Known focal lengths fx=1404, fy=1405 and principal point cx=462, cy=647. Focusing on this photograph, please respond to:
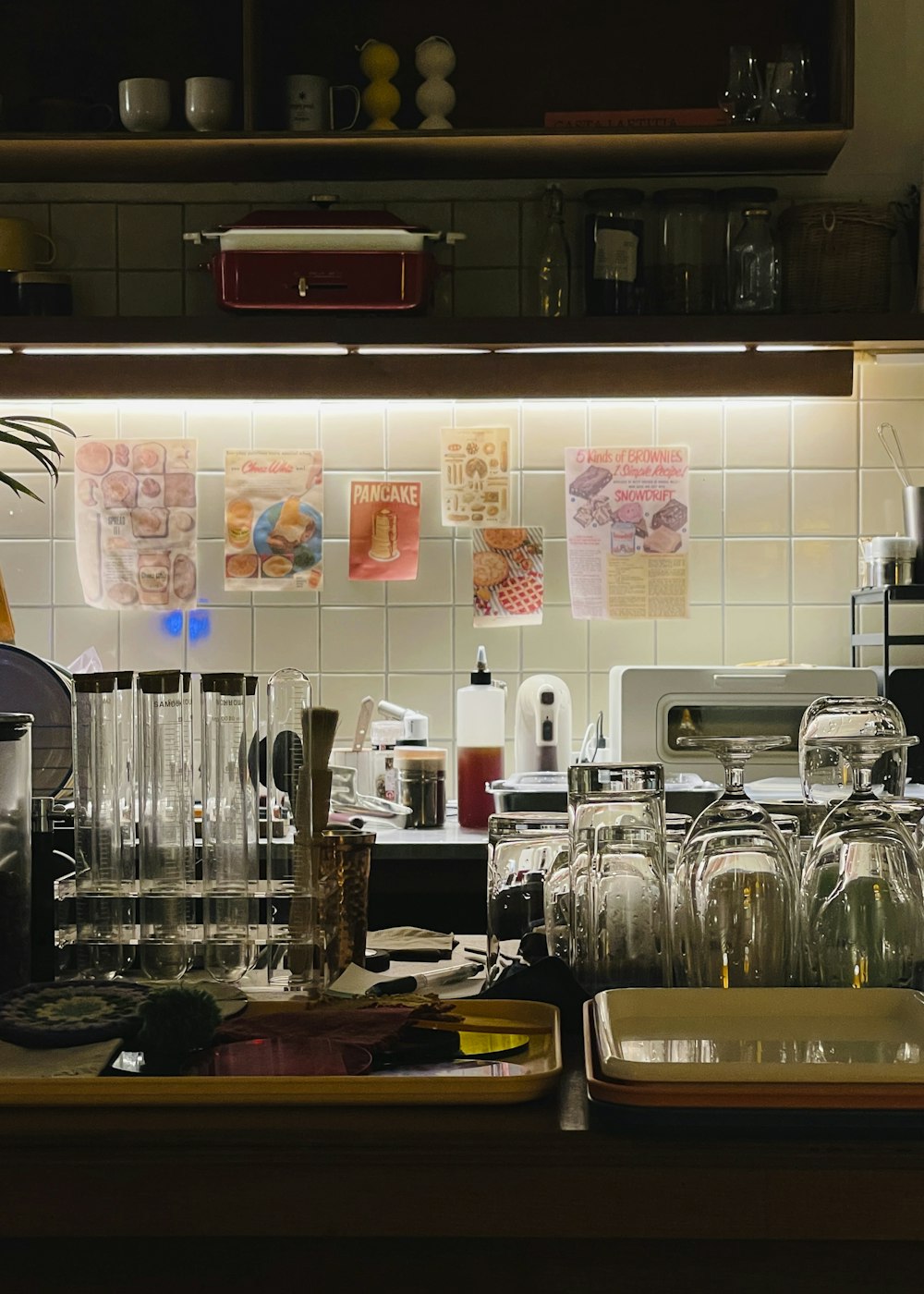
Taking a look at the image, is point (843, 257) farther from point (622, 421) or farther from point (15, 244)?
point (15, 244)

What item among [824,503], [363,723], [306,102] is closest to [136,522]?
[363,723]

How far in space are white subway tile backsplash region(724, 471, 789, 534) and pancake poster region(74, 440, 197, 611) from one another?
44.9 inches

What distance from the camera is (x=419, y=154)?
2723 millimetres

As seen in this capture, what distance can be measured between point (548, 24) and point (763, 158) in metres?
0.53

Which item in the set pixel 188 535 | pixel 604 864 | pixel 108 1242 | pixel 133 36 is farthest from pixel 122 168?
pixel 108 1242

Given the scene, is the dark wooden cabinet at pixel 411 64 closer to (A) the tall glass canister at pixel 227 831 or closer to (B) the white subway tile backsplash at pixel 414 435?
(B) the white subway tile backsplash at pixel 414 435

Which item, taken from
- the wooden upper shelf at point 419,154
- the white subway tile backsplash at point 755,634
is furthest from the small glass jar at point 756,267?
the white subway tile backsplash at point 755,634

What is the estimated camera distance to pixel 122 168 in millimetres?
2832

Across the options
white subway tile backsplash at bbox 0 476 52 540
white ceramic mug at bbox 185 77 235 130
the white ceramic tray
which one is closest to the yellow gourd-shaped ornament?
white ceramic mug at bbox 185 77 235 130

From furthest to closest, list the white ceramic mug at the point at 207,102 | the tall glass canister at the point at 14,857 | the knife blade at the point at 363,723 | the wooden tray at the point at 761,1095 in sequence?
the knife blade at the point at 363,723
the white ceramic mug at the point at 207,102
the tall glass canister at the point at 14,857
the wooden tray at the point at 761,1095

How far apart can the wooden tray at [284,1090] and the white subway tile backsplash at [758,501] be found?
2.11 m

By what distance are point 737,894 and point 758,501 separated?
6.38 feet

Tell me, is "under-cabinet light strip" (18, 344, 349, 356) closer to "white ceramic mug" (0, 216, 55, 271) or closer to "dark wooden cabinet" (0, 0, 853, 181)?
"white ceramic mug" (0, 216, 55, 271)

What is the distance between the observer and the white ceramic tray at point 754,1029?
962 mm
